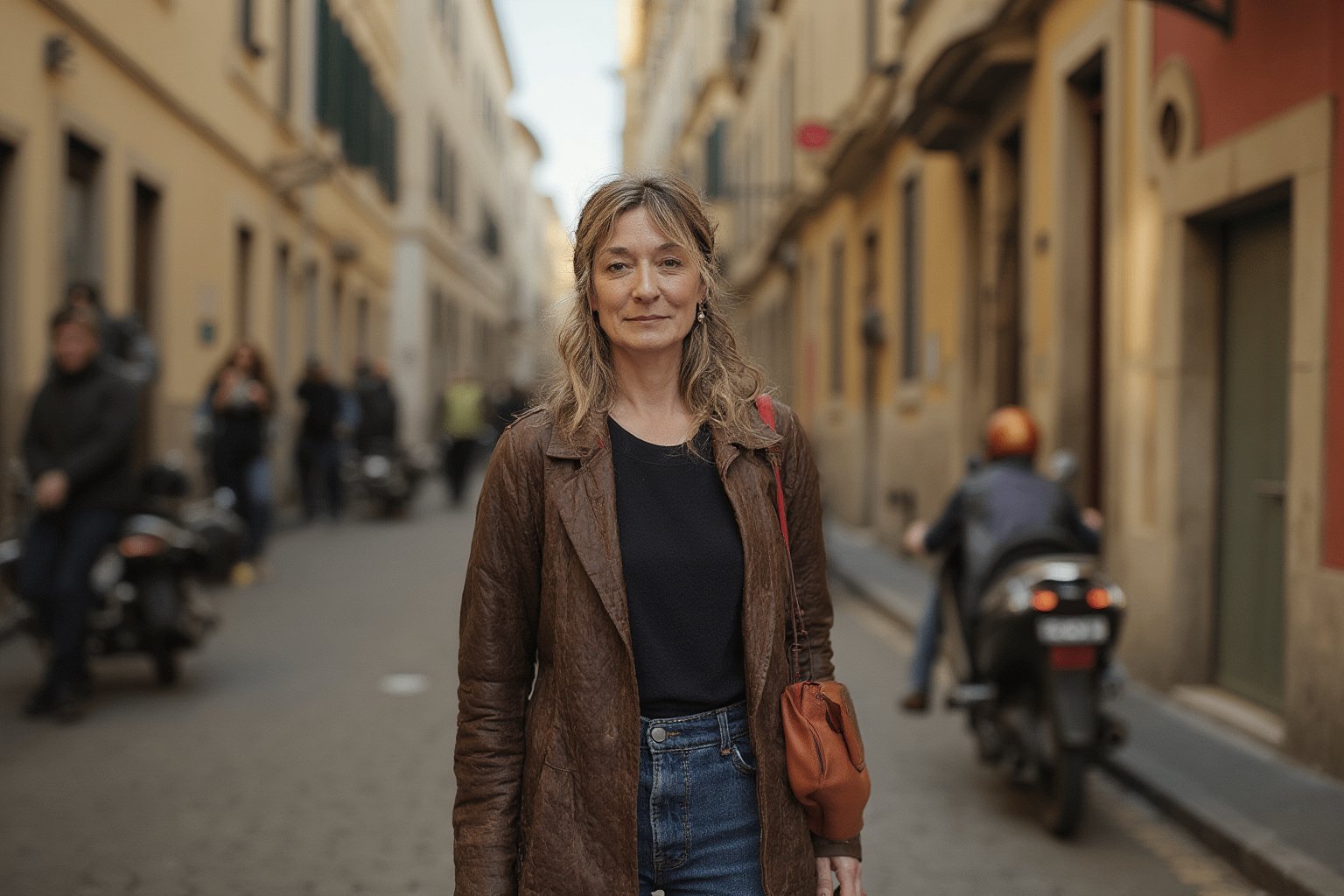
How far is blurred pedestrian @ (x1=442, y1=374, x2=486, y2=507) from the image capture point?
22.0m

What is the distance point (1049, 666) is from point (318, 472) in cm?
1432

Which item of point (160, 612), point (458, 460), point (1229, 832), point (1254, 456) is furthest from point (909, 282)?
point (1229, 832)

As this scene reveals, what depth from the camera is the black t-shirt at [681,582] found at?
7.57 ft

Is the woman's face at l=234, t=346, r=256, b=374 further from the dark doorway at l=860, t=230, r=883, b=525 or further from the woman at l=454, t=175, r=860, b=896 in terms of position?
the woman at l=454, t=175, r=860, b=896

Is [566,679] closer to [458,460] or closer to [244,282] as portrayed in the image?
[244,282]

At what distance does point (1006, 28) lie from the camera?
36.5 feet

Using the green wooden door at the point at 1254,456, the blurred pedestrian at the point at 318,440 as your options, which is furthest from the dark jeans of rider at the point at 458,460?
the green wooden door at the point at 1254,456

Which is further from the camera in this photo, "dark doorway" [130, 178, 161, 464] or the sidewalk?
"dark doorway" [130, 178, 161, 464]

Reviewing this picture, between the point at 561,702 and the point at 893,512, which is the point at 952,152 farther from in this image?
the point at 561,702

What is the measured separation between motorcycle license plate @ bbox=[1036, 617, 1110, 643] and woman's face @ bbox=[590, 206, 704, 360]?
3.32 m

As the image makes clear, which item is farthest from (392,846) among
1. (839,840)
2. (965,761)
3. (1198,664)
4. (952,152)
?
(952,152)

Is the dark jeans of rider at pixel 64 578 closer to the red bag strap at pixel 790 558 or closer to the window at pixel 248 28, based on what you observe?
the red bag strap at pixel 790 558

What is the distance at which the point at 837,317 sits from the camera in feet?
71.1

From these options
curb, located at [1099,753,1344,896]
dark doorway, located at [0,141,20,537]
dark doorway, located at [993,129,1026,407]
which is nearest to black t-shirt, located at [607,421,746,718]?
curb, located at [1099,753,1344,896]
